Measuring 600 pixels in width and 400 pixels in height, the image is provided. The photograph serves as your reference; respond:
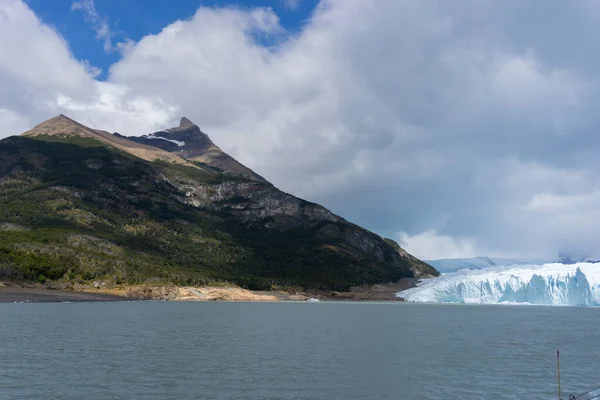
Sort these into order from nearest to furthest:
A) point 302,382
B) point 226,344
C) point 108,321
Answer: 1. point 302,382
2. point 226,344
3. point 108,321

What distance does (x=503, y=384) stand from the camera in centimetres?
4303

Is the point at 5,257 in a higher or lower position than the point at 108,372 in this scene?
higher

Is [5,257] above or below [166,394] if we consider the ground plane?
above

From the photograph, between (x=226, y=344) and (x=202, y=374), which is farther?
(x=226, y=344)

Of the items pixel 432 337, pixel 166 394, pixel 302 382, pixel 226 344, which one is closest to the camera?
pixel 166 394

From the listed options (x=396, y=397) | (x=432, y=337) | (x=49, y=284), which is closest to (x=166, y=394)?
(x=396, y=397)

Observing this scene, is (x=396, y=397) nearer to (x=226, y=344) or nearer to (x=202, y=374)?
(x=202, y=374)

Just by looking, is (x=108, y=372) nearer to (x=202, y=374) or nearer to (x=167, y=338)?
(x=202, y=374)

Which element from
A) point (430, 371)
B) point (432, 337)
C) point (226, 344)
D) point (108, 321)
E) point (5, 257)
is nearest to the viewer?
point (430, 371)

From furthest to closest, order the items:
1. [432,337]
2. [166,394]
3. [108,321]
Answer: [108,321] < [432,337] < [166,394]

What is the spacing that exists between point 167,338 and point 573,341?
66.4m

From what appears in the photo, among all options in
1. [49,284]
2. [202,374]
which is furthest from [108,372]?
[49,284]

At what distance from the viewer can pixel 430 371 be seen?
158ft

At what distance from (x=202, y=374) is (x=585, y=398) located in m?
30.3
